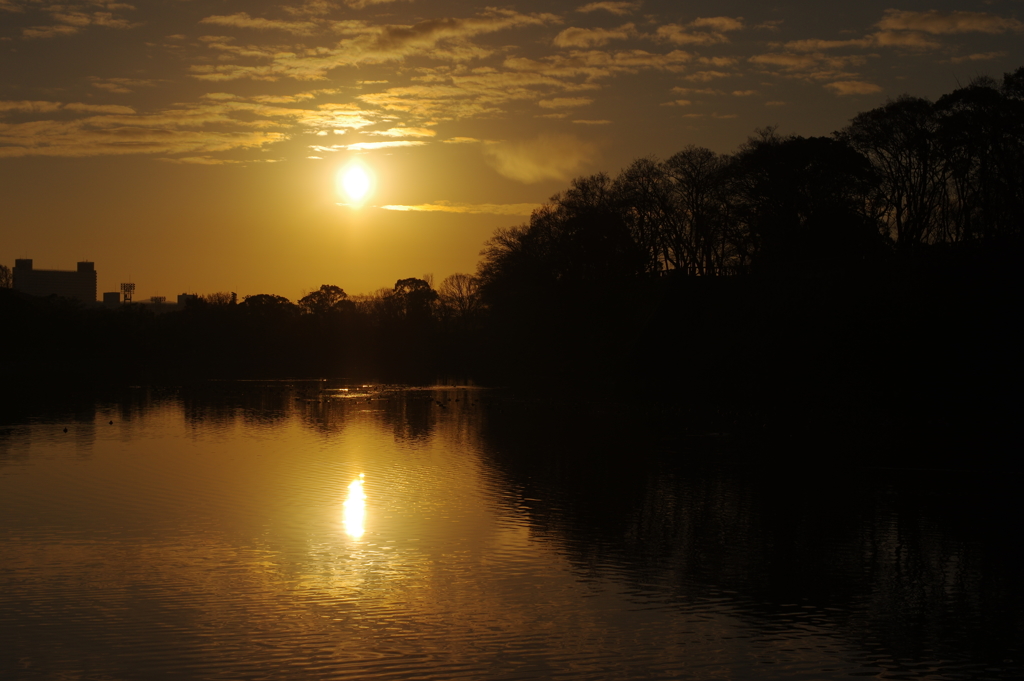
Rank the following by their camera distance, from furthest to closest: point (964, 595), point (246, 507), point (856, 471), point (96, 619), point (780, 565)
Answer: point (856, 471) → point (246, 507) → point (780, 565) → point (964, 595) → point (96, 619)

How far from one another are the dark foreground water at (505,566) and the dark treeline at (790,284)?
6.86m

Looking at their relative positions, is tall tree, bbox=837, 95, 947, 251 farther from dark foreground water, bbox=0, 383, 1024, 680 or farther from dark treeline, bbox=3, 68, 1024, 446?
dark foreground water, bbox=0, 383, 1024, 680

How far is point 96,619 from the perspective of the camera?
1453 centimetres

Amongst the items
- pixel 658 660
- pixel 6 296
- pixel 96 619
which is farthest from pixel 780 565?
pixel 6 296

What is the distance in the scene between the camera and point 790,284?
1829 inches

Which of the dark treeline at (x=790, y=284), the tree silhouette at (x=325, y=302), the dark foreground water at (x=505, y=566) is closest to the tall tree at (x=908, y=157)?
the dark treeline at (x=790, y=284)

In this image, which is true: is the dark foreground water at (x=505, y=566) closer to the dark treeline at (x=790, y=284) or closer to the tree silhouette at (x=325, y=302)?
the dark treeline at (x=790, y=284)

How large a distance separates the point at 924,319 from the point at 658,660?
29.3 meters

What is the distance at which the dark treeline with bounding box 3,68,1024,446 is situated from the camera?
37.4 m

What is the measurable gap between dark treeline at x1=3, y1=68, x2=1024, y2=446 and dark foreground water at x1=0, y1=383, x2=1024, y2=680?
22.5ft

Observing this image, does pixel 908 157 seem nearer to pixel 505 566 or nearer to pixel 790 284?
pixel 790 284

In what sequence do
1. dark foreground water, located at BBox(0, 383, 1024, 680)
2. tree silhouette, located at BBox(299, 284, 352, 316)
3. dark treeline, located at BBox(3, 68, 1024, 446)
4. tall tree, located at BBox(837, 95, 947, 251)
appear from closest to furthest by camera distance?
dark foreground water, located at BBox(0, 383, 1024, 680), dark treeline, located at BBox(3, 68, 1024, 446), tall tree, located at BBox(837, 95, 947, 251), tree silhouette, located at BBox(299, 284, 352, 316)

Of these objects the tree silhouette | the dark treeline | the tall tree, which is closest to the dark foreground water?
the dark treeline

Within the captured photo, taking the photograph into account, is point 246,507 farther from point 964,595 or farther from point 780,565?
point 964,595
